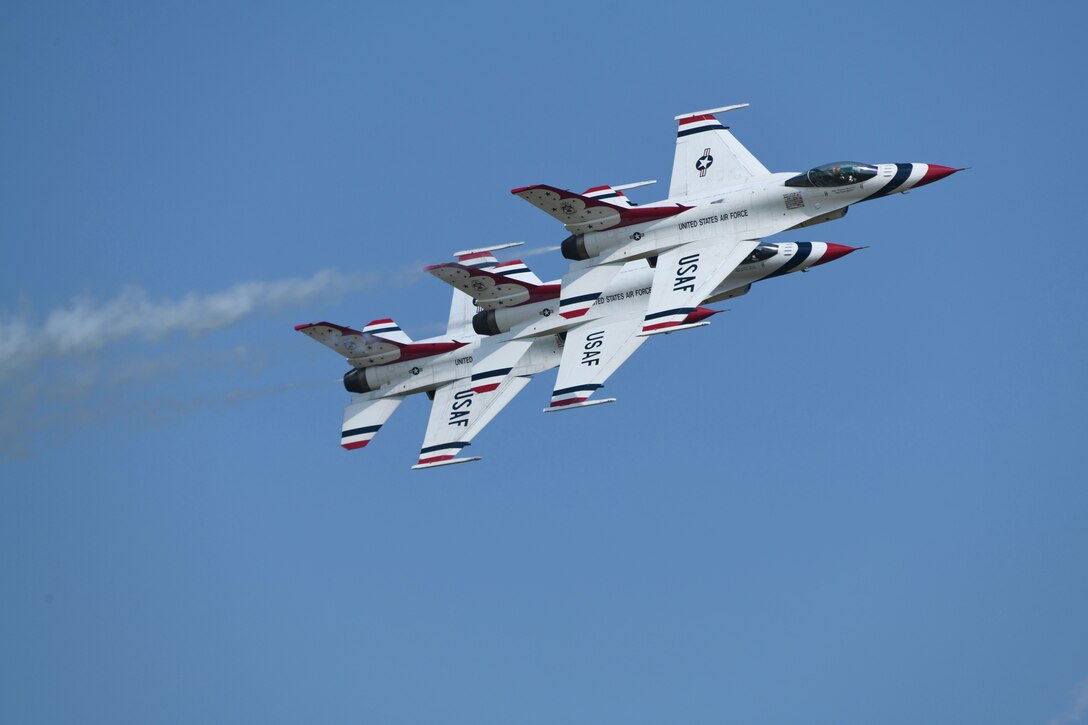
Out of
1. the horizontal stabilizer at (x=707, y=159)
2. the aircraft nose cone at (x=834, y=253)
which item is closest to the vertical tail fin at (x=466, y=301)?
the horizontal stabilizer at (x=707, y=159)

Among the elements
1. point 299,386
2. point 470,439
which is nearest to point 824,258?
point 470,439

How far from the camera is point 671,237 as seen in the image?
2062 inches

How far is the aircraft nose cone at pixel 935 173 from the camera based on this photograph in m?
51.7

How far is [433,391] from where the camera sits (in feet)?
183

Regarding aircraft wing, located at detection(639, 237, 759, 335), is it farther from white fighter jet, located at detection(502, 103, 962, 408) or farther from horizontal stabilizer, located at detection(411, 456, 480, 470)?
horizontal stabilizer, located at detection(411, 456, 480, 470)

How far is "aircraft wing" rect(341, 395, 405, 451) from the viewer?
55.7 metres

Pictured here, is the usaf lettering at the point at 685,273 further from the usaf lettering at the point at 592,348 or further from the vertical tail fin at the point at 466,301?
the vertical tail fin at the point at 466,301

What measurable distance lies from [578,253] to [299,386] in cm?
1001

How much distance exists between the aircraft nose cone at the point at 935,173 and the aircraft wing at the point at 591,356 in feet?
29.0

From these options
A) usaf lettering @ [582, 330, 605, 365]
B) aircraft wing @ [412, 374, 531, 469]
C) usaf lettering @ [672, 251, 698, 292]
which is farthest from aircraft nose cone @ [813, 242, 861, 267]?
aircraft wing @ [412, 374, 531, 469]

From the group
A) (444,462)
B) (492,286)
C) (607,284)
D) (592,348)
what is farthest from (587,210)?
(444,462)

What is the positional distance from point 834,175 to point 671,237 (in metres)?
4.83

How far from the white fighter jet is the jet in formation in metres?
0.04

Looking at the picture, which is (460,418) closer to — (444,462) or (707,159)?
(444,462)
